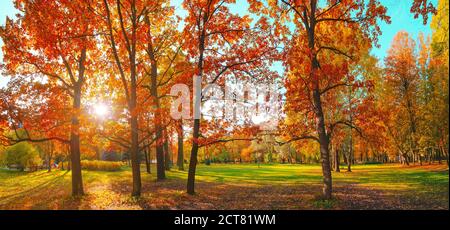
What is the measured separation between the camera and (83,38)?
15.5m

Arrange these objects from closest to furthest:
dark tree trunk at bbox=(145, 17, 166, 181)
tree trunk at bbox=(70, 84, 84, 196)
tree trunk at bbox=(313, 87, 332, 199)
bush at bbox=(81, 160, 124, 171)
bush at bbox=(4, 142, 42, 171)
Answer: tree trunk at bbox=(313, 87, 332, 199) → dark tree trunk at bbox=(145, 17, 166, 181) → tree trunk at bbox=(70, 84, 84, 196) → bush at bbox=(81, 160, 124, 171) → bush at bbox=(4, 142, 42, 171)

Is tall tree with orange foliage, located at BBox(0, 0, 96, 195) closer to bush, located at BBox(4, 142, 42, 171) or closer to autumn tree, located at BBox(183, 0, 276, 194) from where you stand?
autumn tree, located at BBox(183, 0, 276, 194)

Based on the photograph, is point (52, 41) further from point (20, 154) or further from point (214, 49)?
point (20, 154)

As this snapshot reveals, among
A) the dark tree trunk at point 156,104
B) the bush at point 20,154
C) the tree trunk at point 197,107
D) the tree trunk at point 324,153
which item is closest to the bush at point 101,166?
the bush at point 20,154

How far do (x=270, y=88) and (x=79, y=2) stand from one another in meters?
11.0

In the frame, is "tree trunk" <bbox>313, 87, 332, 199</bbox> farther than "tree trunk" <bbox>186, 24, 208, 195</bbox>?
No

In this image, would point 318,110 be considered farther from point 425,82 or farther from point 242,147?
point 242,147

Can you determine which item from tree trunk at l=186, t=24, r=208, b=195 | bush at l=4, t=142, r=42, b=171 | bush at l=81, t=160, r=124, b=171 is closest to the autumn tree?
tree trunk at l=186, t=24, r=208, b=195

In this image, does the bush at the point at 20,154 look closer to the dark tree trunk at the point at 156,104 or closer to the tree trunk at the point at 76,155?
the dark tree trunk at the point at 156,104
